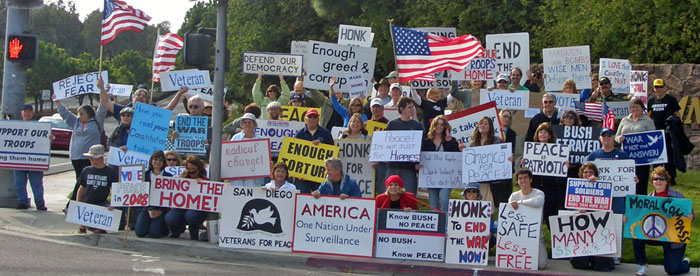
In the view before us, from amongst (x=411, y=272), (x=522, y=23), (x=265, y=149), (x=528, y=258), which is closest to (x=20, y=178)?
(x=265, y=149)

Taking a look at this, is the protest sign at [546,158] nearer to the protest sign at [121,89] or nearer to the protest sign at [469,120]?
the protest sign at [469,120]

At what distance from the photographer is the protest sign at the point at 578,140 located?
555 inches

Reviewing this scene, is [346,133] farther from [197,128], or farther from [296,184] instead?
[197,128]

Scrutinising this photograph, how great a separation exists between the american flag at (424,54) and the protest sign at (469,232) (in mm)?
4142

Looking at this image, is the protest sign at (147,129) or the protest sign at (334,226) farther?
the protest sign at (147,129)

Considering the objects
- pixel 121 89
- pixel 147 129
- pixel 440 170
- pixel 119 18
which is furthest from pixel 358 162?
pixel 121 89

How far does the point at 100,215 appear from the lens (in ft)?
45.4

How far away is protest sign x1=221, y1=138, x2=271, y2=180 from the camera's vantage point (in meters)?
14.2

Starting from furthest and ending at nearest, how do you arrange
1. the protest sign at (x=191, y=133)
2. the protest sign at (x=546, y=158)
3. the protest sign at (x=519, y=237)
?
1. the protest sign at (x=191, y=133)
2. the protest sign at (x=546, y=158)
3. the protest sign at (x=519, y=237)

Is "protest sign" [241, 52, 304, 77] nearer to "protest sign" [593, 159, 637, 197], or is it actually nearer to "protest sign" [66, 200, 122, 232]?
"protest sign" [66, 200, 122, 232]

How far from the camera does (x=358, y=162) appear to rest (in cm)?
1498

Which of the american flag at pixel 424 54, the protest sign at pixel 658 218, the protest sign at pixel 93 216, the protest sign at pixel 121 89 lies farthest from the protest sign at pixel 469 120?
the protest sign at pixel 121 89

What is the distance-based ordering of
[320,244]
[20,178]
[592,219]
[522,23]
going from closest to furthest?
[592,219] < [320,244] < [20,178] < [522,23]

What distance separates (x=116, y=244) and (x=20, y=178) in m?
3.45
